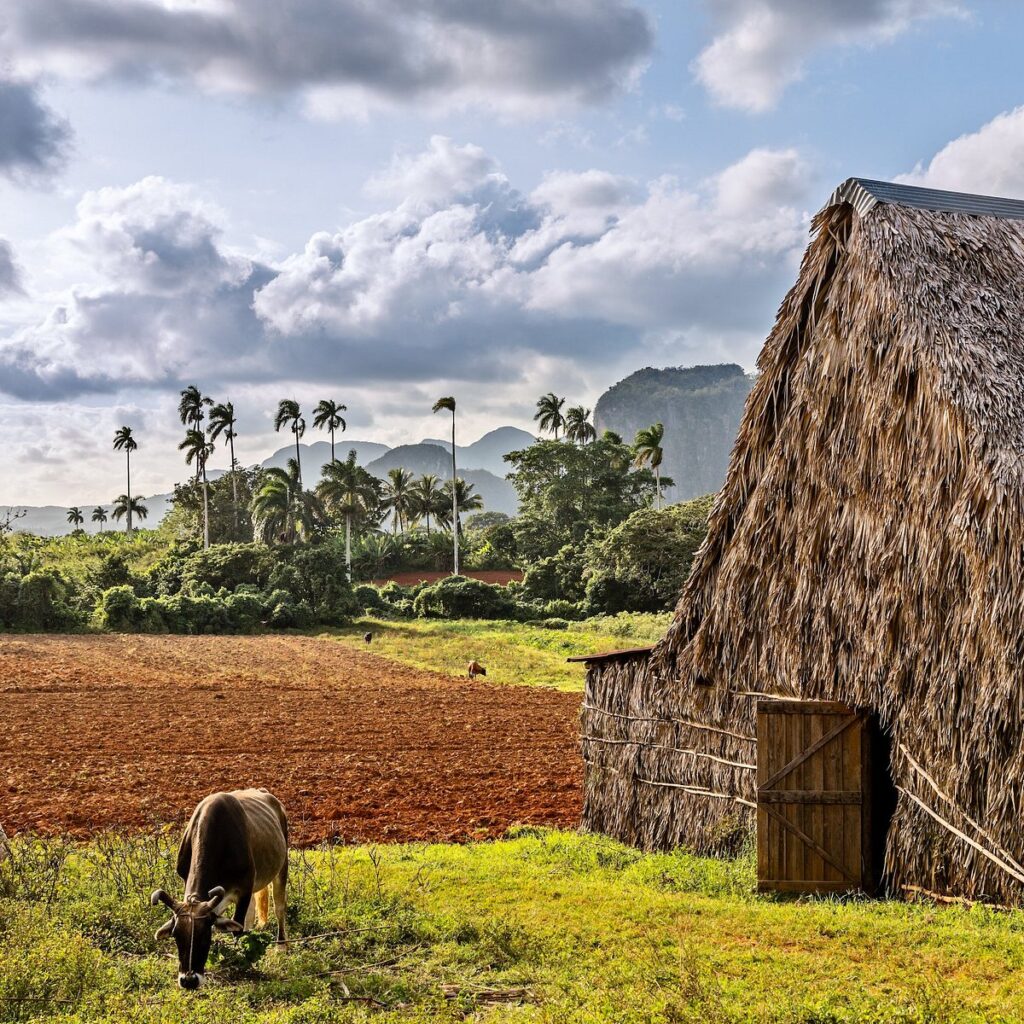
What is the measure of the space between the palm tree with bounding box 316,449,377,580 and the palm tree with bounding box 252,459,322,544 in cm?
154

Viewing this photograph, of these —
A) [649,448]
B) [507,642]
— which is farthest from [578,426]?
[507,642]

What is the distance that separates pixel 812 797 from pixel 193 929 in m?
6.02

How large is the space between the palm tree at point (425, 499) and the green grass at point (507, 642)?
28036 millimetres

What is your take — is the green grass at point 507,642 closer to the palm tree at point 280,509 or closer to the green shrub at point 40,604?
the palm tree at point 280,509

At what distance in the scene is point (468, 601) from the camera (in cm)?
4934

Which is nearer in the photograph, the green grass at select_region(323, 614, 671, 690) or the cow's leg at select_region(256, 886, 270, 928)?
the cow's leg at select_region(256, 886, 270, 928)

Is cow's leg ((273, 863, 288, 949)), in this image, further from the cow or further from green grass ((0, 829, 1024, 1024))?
green grass ((0, 829, 1024, 1024))

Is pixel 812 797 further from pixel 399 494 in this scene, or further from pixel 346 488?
pixel 399 494

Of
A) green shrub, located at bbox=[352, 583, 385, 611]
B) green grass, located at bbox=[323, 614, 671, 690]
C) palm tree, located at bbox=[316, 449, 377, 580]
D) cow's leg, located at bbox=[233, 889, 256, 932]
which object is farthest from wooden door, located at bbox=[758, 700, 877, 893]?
palm tree, located at bbox=[316, 449, 377, 580]

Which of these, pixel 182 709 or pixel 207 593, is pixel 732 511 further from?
pixel 207 593

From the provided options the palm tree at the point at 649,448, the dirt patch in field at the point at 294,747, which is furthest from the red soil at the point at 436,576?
the dirt patch in field at the point at 294,747

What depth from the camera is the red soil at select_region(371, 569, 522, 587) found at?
→ 64.8 m

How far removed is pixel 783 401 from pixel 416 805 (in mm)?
7598

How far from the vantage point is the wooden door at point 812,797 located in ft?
30.8
